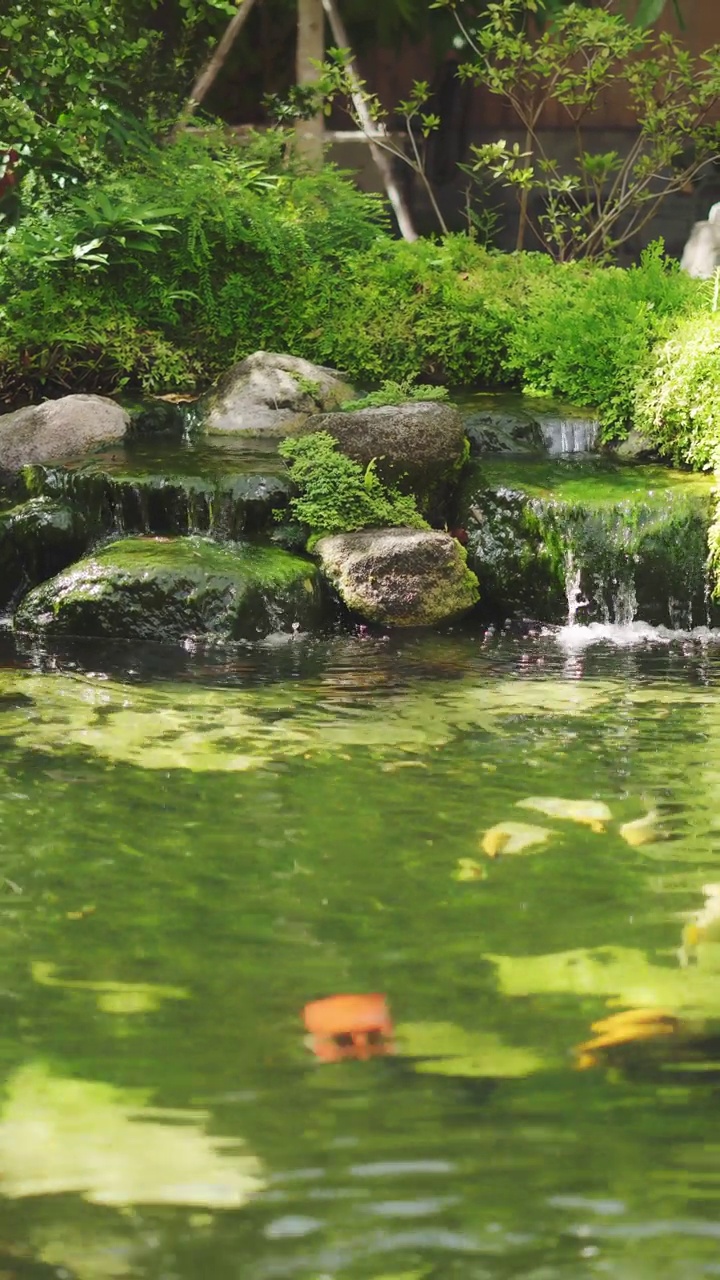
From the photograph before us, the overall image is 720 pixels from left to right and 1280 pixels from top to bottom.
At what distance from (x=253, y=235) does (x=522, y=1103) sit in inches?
376

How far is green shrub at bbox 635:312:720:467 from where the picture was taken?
9586 millimetres

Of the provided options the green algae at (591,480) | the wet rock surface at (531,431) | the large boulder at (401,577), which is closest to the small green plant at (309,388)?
the wet rock surface at (531,431)

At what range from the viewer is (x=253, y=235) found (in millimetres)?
11516

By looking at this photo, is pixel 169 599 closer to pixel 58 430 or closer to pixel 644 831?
pixel 58 430

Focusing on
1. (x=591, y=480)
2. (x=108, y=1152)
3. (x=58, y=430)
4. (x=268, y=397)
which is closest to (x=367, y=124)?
(x=268, y=397)

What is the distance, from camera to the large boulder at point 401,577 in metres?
8.61

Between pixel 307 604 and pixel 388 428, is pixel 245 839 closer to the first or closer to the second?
pixel 307 604

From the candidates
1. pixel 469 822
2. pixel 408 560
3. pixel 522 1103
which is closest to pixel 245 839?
pixel 469 822

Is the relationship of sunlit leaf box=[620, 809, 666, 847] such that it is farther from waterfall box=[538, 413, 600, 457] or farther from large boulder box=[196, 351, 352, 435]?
large boulder box=[196, 351, 352, 435]

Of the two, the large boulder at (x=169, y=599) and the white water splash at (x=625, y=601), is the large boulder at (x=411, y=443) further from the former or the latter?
the white water splash at (x=625, y=601)

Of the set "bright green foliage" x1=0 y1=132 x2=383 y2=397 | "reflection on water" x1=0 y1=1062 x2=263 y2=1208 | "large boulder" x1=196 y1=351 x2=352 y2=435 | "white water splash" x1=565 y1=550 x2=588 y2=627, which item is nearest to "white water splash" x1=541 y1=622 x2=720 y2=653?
"white water splash" x1=565 y1=550 x2=588 y2=627

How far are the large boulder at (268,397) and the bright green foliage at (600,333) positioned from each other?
1.59 meters

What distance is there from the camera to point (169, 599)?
828 centimetres

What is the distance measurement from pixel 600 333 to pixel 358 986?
804 cm
